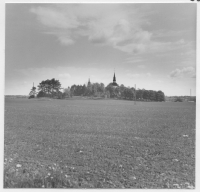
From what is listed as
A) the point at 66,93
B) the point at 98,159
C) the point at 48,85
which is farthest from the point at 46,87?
the point at 98,159

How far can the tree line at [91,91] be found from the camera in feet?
32.1

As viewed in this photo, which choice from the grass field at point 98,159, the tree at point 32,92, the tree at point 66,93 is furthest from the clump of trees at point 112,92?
the grass field at point 98,159

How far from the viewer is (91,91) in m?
11.4

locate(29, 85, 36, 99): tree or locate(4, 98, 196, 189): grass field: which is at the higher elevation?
locate(29, 85, 36, 99): tree

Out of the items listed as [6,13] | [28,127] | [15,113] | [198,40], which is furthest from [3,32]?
[198,40]

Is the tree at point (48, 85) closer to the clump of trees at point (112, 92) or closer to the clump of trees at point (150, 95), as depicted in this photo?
the clump of trees at point (112, 92)

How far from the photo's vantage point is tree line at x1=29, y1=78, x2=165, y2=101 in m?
9.80

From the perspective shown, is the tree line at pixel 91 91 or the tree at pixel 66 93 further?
the tree at pixel 66 93

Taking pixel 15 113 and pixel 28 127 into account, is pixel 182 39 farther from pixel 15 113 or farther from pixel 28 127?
pixel 15 113

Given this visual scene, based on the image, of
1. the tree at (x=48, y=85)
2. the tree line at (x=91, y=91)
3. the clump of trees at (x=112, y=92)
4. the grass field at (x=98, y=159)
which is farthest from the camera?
the clump of trees at (x=112, y=92)

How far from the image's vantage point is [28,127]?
34.6 feet

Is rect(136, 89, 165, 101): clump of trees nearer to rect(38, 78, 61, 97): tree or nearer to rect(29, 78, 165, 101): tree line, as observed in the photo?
rect(29, 78, 165, 101): tree line

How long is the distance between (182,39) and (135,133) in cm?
528

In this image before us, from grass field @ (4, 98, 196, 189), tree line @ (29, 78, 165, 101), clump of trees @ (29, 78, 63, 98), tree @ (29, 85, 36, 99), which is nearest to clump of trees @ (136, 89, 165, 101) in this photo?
tree line @ (29, 78, 165, 101)
